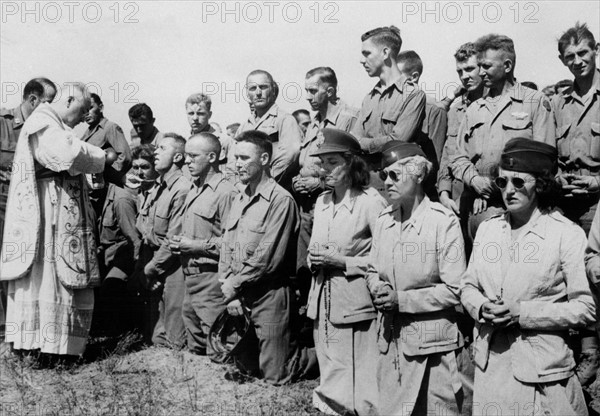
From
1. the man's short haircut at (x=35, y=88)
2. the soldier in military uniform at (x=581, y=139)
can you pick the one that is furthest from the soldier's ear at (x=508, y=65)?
the man's short haircut at (x=35, y=88)

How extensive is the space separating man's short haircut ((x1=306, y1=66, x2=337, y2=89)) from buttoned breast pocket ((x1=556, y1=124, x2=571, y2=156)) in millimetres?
2461

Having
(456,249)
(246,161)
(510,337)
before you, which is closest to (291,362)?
(246,161)

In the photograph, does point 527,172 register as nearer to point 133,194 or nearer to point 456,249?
point 456,249

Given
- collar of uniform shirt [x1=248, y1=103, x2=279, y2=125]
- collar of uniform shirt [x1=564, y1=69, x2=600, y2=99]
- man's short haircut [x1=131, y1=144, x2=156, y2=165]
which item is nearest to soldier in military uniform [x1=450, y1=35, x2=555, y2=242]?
collar of uniform shirt [x1=564, y1=69, x2=600, y2=99]

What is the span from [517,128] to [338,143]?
1.44 m

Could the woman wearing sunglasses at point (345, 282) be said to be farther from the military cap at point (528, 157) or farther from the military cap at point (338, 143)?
the military cap at point (528, 157)

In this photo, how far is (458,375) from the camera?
5484mm

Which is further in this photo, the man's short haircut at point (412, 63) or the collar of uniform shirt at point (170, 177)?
the collar of uniform shirt at point (170, 177)

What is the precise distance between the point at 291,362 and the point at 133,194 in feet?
11.9

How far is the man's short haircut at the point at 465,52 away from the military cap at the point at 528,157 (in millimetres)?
3229

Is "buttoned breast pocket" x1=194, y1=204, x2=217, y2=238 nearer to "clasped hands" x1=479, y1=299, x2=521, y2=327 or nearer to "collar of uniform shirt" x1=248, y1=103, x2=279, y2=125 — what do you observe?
"collar of uniform shirt" x1=248, y1=103, x2=279, y2=125

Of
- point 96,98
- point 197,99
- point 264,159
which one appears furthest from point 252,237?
point 96,98

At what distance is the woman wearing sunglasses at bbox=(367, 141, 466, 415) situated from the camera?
5.45m

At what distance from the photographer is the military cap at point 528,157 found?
16.0 ft
